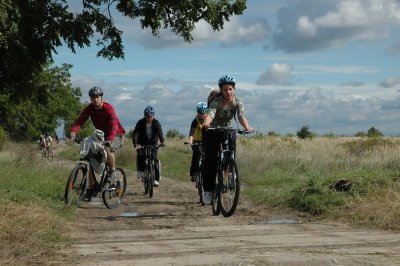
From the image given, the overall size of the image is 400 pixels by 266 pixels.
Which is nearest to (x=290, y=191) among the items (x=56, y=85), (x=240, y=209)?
(x=240, y=209)

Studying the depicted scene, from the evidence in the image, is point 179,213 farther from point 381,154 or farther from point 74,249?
point 381,154

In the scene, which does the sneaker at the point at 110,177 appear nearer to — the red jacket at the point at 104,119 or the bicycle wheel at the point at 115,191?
the bicycle wheel at the point at 115,191

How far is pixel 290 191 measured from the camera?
40.6ft

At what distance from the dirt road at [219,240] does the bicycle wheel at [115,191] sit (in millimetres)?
329

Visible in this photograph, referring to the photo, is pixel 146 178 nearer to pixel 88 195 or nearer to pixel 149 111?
pixel 149 111

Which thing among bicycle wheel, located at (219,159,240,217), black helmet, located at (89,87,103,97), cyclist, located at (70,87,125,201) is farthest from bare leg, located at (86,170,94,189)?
bicycle wheel, located at (219,159,240,217)

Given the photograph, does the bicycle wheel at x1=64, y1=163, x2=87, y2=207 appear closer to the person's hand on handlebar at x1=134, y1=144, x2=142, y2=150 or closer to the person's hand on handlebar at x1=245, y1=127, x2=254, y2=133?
the person's hand on handlebar at x1=134, y1=144, x2=142, y2=150

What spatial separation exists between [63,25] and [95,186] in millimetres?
6344

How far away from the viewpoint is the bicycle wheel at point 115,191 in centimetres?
1232

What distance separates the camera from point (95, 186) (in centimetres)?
1227

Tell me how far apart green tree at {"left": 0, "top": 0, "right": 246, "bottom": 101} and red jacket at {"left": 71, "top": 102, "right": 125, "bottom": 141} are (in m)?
4.17

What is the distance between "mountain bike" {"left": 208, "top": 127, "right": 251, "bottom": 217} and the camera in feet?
32.7

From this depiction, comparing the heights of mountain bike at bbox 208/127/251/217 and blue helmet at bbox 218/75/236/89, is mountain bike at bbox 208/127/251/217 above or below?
below

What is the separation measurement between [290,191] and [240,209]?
3.62 feet
